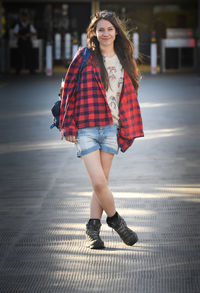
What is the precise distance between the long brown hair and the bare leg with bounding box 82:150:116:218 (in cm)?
47

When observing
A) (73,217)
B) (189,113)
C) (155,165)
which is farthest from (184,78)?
(73,217)

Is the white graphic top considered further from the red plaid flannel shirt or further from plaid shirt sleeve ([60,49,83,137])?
plaid shirt sleeve ([60,49,83,137])

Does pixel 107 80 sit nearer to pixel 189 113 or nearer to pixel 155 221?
pixel 155 221

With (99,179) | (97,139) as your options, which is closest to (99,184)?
(99,179)

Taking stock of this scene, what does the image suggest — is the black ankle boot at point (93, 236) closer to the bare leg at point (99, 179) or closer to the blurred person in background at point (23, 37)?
the bare leg at point (99, 179)

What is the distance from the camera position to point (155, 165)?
381 inches

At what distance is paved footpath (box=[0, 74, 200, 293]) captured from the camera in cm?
518

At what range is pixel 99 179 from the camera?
5.74m

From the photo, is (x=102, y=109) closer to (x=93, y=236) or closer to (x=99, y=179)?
(x=99, y=179)

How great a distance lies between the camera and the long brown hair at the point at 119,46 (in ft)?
19.1

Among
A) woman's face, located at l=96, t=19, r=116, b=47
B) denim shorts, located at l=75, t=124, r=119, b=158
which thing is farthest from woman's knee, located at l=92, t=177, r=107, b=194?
woman's face, located at l=96, t=19, r=116, b=47

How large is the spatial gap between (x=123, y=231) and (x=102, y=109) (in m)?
0.86

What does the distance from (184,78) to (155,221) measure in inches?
756

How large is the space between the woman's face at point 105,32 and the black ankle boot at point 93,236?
48.2 inches
